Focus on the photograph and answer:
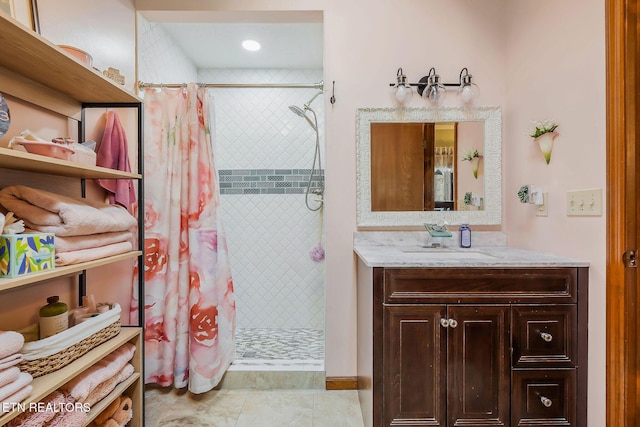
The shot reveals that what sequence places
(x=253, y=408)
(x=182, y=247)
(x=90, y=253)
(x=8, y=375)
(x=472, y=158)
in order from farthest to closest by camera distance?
1. (x=472, y=158)
2. (x=182, y=247)
3. (x=253, y=408)
4. (x=90, y=253)
5. (x=8, y=375)

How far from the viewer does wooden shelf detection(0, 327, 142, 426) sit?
3.22 feet

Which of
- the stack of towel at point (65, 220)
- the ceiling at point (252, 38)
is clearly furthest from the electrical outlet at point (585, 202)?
the stack of towel at point (65, 220)

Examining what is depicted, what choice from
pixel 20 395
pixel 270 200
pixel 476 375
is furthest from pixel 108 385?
pixel 270 200

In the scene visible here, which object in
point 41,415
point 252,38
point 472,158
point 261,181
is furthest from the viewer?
point 261,181

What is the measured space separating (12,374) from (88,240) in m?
0.48

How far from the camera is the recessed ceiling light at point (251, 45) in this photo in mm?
2463

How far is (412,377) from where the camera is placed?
137 centimetres

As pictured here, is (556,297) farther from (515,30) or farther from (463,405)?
(515,30)

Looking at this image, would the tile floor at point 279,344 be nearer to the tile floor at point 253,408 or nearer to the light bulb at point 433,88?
the tile floor at point 253,408

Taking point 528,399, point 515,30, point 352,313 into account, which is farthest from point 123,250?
point 515,30

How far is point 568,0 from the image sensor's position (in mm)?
1475

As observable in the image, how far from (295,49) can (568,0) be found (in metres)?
1.76

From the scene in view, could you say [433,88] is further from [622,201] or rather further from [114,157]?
[114,157]

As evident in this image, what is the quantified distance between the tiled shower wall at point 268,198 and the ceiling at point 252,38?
119 mm
